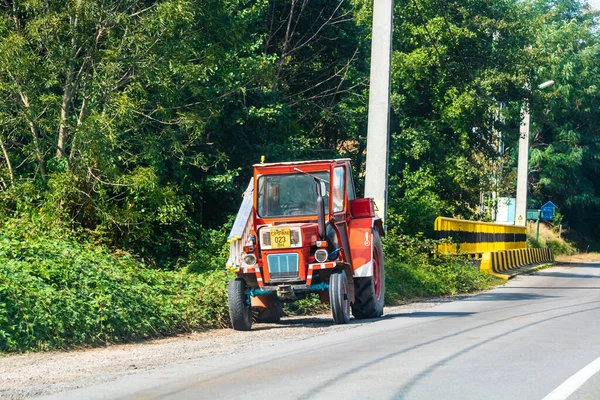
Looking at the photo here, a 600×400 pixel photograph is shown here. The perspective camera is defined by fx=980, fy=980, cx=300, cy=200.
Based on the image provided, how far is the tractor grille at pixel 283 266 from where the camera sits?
15375 millimetres

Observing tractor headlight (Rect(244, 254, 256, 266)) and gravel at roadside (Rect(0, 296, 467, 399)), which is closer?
gravel at roadside (Rect(0, 296, 467, 399))

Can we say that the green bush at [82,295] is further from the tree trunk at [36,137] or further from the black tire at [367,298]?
the black tire at [367,298]

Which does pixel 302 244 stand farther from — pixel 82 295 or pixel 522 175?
pixel 522 175

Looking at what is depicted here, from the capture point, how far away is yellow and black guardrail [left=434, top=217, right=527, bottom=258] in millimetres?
28984

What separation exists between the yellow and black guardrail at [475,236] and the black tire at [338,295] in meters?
11.9

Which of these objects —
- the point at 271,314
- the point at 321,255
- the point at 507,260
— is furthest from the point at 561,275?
the point at 321,255

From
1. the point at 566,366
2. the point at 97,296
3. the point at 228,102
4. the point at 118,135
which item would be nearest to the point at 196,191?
the point at 228,102

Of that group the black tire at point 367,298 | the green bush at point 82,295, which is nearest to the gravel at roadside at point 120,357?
the green bush at point 82,295

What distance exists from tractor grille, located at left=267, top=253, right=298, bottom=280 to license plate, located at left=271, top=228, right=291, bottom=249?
0.14 meters

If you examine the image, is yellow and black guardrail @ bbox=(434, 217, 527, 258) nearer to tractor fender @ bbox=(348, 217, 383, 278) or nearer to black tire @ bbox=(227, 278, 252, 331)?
tractor fender @ bbox=(348, 217, 383, 278)

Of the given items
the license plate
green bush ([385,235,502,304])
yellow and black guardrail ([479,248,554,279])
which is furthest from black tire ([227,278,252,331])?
yellow and black guardrail ([479,248,554,279])

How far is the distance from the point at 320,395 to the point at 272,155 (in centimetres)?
1683

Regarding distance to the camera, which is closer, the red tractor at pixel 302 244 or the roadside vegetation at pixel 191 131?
the roadside vegetation at pixel 191 131

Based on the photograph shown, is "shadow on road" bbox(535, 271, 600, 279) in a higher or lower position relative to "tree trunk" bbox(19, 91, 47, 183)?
lower
